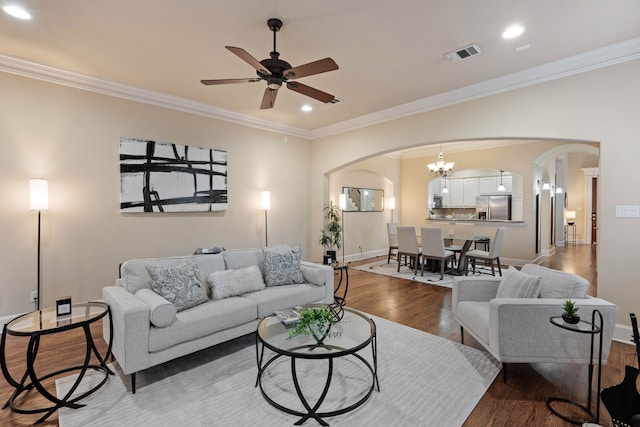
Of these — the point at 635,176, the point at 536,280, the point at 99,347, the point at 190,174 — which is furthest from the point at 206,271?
the point at 635,176

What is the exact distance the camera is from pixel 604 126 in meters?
3.21

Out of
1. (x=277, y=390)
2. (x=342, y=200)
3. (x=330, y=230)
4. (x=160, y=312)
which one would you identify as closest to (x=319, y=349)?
(x=277, y=390)

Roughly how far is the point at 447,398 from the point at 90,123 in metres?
4.91

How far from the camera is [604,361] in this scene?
2.18 metres

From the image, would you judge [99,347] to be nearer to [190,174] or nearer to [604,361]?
[190,174]

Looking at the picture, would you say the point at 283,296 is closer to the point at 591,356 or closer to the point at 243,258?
the point at 243,258

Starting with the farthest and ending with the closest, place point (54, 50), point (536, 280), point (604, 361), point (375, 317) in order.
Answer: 1. point (375, 317)
2. point (54, 50)
3. point (536, 280)
4. point (604, 361)

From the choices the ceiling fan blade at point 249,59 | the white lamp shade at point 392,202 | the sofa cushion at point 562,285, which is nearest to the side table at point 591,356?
the sofa cushion at point 562,285

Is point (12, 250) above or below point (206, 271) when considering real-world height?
above

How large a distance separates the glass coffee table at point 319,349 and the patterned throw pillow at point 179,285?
769 mm

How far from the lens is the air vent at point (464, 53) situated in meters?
3.10

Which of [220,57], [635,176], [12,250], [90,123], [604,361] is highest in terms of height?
[220,57]

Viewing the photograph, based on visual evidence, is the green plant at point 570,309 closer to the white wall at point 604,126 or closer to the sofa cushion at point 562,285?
the sofa cushion at point 562,285

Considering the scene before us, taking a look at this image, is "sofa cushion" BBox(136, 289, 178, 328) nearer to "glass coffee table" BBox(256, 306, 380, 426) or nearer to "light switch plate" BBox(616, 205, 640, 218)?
"glass coffee table" BBox(256, 306, 380, 426)
